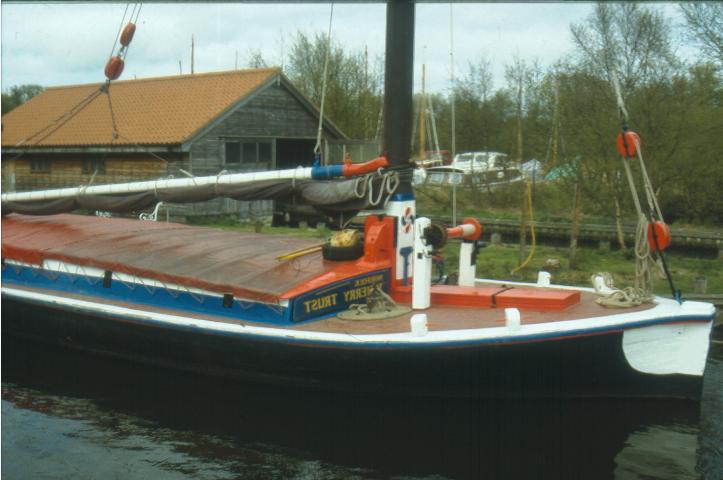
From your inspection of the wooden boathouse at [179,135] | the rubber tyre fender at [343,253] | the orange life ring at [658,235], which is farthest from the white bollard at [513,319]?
the wooden boathouse at [179,135]

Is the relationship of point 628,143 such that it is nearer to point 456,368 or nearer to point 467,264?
point 467,264

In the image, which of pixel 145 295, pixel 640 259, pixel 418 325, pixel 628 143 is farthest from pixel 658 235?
pixel 145 295

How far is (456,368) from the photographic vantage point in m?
7.20

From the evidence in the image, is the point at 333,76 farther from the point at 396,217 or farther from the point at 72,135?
the point at 396,217

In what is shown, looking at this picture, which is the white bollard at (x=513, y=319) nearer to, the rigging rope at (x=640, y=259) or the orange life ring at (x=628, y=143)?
the rigging rope at (x=640, y=259)

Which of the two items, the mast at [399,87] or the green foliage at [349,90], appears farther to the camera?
the green foliage at [349,90]

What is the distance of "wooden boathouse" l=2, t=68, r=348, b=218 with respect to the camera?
20.5 metres

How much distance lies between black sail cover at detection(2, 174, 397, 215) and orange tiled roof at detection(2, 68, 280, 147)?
1011 cm

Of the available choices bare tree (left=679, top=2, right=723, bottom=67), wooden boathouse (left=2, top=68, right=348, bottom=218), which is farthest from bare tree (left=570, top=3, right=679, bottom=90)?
wooden boathouse (left=2, top=68, right=348, bottom=218)

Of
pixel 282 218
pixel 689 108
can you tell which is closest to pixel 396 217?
pixel 689 108

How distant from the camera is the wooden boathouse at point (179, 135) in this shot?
20531mm

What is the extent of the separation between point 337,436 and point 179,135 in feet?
47.9

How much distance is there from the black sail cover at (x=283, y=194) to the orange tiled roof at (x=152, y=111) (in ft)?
33.2

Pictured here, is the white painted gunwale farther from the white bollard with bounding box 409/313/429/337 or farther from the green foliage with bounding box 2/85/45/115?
the green foliage with bounding box 2/85/45/115
